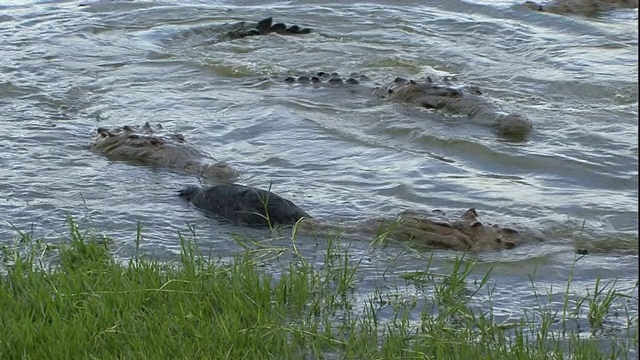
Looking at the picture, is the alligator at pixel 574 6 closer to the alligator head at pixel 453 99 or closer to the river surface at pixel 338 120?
the river surface at pixel 338 120

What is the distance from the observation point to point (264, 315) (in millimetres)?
5059

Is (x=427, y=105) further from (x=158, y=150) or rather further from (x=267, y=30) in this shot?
(x=267, y=30)

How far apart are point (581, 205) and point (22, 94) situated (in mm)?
5330

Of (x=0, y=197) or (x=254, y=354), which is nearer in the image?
(x=254, y=354)

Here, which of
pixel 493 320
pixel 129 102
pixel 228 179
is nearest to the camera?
pixel 493 320

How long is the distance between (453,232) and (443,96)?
3.68 meters

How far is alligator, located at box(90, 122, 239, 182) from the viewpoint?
8273mm

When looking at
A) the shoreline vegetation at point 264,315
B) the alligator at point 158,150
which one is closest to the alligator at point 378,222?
the shoreline vegetation at point 264,315

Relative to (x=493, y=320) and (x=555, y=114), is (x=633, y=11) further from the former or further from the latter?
(x=493, y=320)

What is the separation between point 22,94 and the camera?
10.6m

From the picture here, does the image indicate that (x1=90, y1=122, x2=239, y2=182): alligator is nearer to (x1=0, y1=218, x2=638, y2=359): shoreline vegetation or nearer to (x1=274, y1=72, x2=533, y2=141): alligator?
(x1=274, y1=72, x2=533, y2=141): alligator

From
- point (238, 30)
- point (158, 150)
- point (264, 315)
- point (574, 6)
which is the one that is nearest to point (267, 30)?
point (238, 30)

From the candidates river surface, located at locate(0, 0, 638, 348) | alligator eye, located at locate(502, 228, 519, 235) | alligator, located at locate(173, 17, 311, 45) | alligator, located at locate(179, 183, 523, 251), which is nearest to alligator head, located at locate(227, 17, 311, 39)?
alligator, located at locate(173, 17, 311, 45)

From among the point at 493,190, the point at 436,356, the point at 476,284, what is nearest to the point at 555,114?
the point at 493,190
